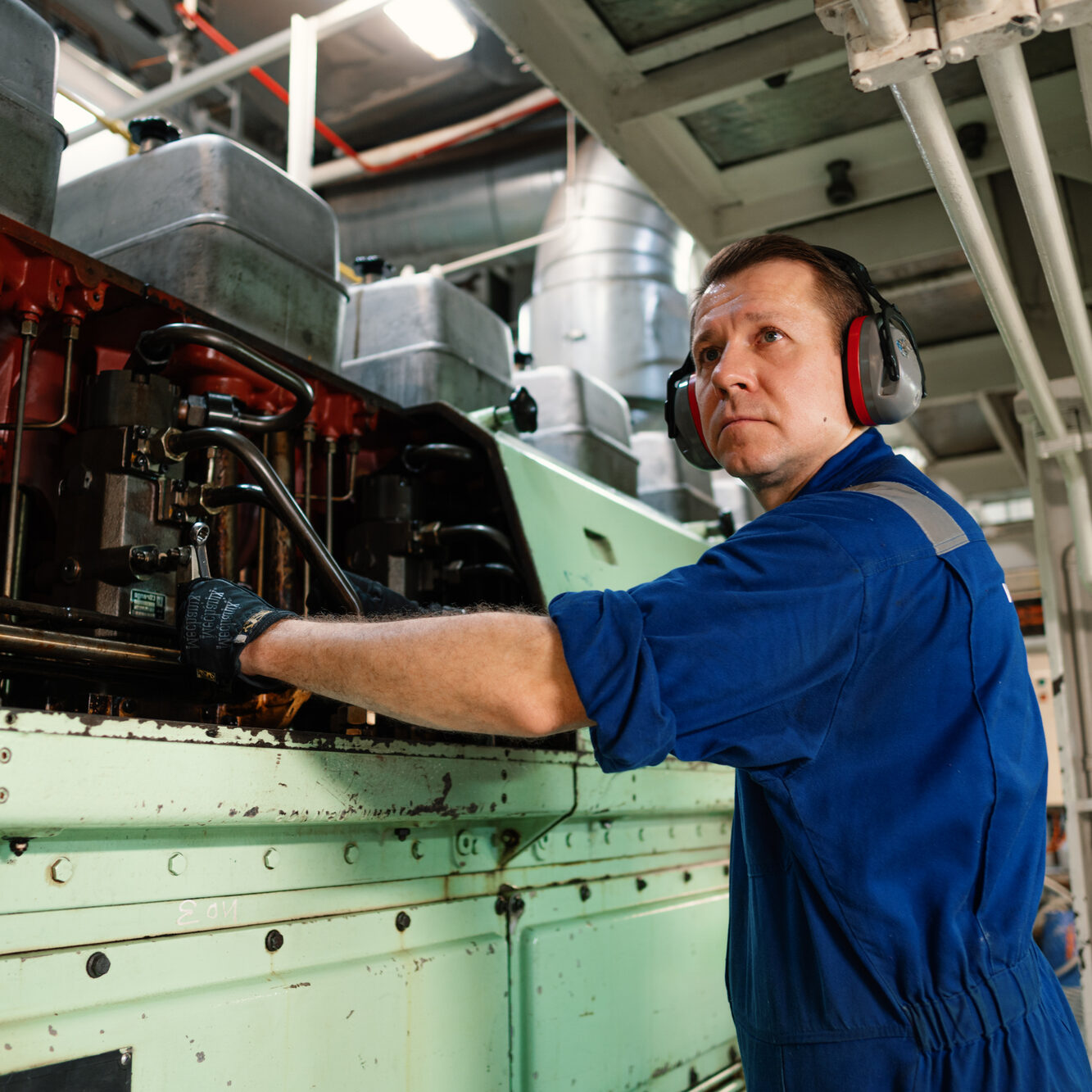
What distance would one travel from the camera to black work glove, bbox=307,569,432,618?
1.46 meters

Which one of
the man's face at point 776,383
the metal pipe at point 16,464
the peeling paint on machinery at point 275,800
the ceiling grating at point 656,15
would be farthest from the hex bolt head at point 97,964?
the ceiling grating at point 656,15

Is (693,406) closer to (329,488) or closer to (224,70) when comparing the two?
(329,488)

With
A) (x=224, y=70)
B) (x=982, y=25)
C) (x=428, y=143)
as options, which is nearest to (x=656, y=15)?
(x=982, y=25)

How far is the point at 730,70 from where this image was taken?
1913 mm

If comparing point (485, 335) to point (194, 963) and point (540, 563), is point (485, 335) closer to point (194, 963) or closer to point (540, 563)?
point (540, 563)

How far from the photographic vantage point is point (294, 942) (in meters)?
1.16

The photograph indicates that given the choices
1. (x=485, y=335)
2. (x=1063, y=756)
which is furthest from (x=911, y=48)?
(x=1063, y=756)

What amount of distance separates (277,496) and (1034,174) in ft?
3.25

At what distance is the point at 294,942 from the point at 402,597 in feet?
1.74

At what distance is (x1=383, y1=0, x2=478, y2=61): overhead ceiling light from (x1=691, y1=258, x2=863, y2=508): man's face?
2.40 m

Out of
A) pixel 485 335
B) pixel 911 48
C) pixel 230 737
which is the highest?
pixel 485 335

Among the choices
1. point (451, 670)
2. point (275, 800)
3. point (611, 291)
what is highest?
point (611, 291)

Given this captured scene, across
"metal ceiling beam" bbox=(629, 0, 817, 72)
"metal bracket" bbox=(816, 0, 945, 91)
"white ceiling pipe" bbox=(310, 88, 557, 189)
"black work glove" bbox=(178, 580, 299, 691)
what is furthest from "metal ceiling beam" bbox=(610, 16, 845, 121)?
"white ceiling pipe" bbox=(310, 88, 557, 189)

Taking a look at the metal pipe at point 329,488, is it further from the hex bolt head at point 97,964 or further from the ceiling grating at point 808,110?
the ceiling grating at point 808,110
